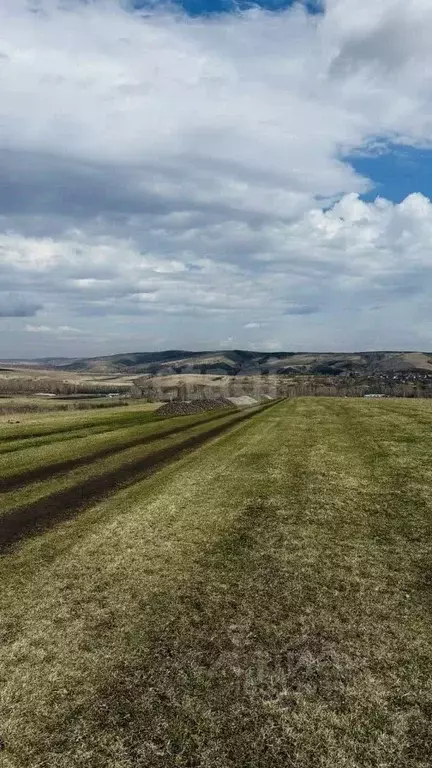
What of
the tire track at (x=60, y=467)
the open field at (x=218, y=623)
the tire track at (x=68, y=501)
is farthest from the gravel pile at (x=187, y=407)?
the open field at (x=218, y=623)

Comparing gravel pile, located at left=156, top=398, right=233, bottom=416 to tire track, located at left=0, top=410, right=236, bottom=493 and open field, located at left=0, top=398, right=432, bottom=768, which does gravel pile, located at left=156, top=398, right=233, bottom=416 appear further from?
open field, located at left=0, top=398, right=432, bottom=768

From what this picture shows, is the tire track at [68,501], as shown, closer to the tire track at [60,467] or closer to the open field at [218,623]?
the open field at [218,623]

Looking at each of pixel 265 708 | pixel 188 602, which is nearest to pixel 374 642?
pixel 265 708

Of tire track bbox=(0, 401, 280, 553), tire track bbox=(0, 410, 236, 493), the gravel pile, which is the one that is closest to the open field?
tire track bbox=(0, 401, 280, 553)

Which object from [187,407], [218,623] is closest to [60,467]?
[218,623]

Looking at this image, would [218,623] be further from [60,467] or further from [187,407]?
[187,407]

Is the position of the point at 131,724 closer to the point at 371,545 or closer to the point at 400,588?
the point at 400,588

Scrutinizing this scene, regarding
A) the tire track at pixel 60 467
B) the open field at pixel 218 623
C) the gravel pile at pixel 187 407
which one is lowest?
the gravel pile at pixel 187 407
